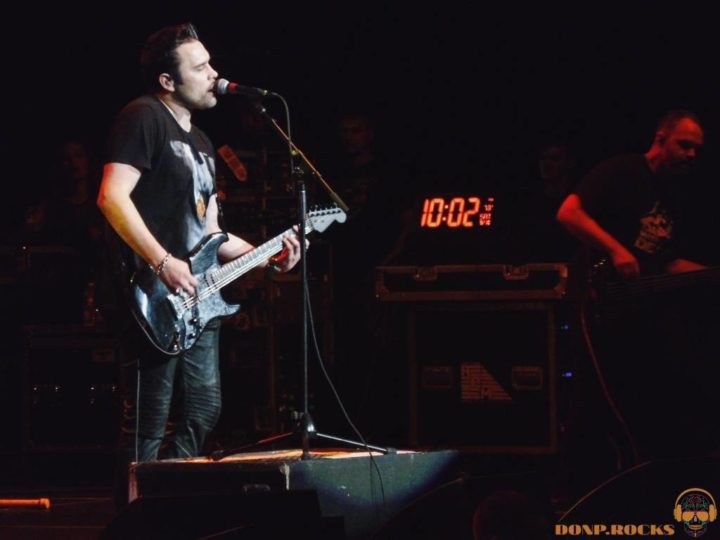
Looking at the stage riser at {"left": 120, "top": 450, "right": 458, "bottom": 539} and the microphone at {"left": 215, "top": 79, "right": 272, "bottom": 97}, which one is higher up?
the microphone at {"left": 215, "top": 79, "right": 272, "bottom": 97}

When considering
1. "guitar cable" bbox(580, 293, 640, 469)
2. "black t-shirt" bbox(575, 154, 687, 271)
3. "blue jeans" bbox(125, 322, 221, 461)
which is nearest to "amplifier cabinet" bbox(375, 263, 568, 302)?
"guitar cable" bbox(580, 293, 640, 469)

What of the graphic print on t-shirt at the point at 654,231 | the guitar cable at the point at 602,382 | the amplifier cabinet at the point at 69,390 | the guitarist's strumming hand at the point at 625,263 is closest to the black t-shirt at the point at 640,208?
the graphic print on t-shirt at the point at 654,231

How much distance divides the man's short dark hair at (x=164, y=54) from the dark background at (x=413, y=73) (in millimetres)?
3243

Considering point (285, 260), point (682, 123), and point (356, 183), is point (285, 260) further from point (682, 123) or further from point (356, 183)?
point (356, 183)

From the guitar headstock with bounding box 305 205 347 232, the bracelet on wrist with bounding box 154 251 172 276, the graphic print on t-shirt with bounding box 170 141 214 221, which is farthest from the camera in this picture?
the guitar headstock with bounding box 305 205 347 232

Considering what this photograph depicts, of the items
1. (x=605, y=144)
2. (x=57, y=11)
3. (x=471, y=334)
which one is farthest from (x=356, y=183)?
(x=57, y=11)

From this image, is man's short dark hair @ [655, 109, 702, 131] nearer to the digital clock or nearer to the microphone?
the digital clock

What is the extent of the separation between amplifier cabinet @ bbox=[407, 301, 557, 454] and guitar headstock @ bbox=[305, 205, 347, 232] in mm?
2058

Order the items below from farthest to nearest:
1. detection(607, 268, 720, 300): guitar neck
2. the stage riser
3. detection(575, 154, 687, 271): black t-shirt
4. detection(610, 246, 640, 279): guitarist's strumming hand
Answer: detection(575, 154, 687, 271): black t-shirt → detection(610, 246, 640, 279): guitarist's strumming hand → detection(607, 268, 720, 300): guitar neck → the stage riser

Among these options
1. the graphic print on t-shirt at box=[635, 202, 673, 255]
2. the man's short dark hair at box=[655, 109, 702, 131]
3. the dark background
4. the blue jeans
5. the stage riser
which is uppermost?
the dark background

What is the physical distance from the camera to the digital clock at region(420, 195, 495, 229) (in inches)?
272

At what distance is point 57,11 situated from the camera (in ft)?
27.2

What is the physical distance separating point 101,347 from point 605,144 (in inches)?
144

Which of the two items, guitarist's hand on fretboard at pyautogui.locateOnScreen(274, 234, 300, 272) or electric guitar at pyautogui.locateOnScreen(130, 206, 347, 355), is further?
guitarist's hand on fretboard at pyautogui.locateOnScreen(274, 234, 300, 272)
